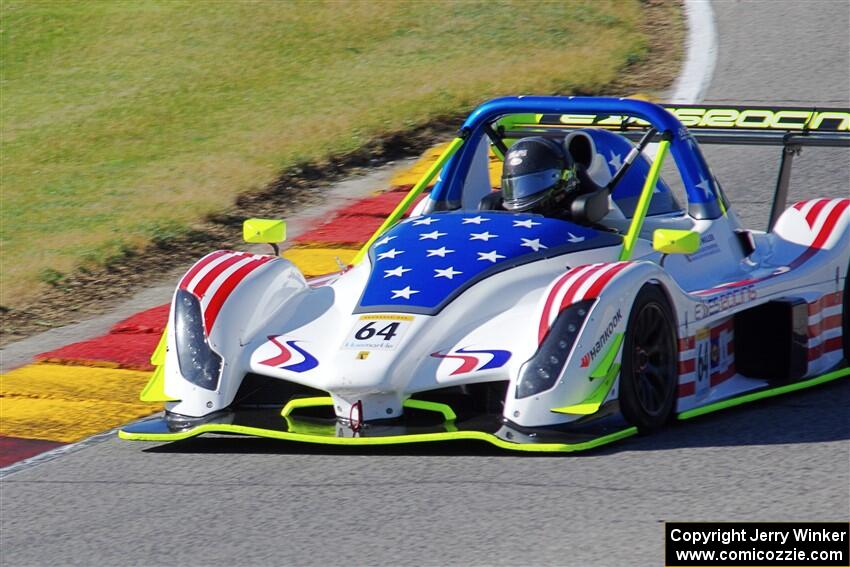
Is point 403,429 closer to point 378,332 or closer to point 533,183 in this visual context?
point 378,332

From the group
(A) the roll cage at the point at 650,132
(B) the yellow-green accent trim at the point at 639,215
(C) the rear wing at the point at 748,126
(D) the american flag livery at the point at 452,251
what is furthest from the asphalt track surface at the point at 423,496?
(C) the rear wing at the point at 748,126

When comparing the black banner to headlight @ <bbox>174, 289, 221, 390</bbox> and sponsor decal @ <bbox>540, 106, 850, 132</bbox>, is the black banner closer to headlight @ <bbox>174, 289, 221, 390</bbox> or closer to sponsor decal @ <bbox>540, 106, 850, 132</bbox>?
headlight @ <bbox>174, 289, 221, 390</bbox>

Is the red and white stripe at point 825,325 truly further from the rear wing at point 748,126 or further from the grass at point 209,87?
the grass at point 209,87

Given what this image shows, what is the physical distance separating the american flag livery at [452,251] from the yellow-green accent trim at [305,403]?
418 mm

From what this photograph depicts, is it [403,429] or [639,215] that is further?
[639,215]

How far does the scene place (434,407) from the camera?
5.80 metres

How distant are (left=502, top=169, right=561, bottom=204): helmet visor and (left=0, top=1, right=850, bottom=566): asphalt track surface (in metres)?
1.30

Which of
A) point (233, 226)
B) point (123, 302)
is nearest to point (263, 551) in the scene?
point (123, 302)

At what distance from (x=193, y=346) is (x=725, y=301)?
7.49 ft

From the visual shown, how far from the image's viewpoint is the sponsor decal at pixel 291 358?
5.97 metres

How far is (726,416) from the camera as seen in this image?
6172mm

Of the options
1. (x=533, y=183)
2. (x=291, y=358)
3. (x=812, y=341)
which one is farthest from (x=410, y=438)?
(x=812, y=341)

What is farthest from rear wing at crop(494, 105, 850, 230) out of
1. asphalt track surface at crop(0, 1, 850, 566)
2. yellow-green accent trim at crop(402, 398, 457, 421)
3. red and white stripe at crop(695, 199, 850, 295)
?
yellow-green accent trim at crop(402, 398, 457, 421)

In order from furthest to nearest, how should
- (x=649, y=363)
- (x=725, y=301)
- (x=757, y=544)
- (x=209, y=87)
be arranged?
1. (x=209, y=87)
2. (x=725, y=301)
3. (x=649, y=363)
4. (x=757, y=544)
